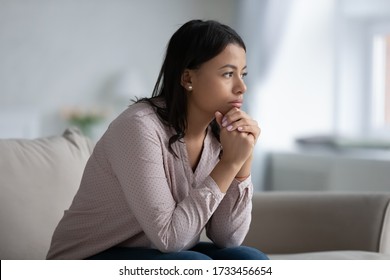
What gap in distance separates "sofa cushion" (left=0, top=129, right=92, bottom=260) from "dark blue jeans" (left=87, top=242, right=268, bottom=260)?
1.54ft

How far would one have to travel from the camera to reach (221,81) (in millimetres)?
1876

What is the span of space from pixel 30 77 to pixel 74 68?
13.6 inches

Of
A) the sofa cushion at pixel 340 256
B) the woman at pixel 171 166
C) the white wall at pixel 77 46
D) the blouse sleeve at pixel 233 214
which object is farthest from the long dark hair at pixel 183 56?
the white wall at pixel 77 46

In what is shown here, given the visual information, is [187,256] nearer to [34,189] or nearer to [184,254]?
[184,254]

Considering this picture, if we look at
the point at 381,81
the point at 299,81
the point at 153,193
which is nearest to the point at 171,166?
the point at 153,193

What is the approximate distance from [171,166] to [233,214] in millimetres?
233

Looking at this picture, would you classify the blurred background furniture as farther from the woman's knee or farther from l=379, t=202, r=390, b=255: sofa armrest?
the woman's knee

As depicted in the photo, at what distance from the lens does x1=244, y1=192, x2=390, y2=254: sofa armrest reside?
2.62 m

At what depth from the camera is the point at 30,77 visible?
558 cm

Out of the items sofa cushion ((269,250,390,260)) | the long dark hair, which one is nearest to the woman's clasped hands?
the long dark hair

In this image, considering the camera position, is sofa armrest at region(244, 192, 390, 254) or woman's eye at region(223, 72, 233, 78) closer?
woman's eye at region(223, 72, 233, 78)

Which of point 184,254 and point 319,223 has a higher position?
point 184,254

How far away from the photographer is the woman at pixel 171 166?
177cm
